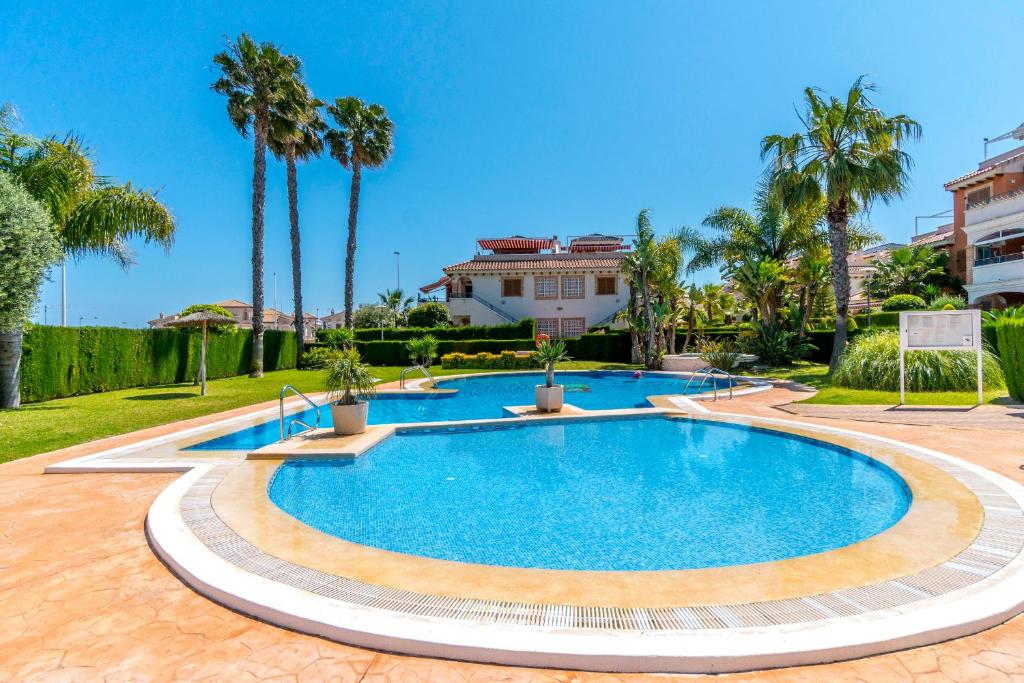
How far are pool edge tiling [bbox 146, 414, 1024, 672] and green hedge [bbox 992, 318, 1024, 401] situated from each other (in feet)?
31.7

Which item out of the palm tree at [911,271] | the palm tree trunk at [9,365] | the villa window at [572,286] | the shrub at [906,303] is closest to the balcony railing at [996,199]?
the palm tree at [911,271]

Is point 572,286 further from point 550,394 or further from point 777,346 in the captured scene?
point 550,394

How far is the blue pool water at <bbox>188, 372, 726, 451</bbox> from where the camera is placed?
1040cm

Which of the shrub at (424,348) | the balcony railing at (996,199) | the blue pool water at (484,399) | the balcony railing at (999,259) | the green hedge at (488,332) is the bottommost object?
the blue pool water at (484,399)

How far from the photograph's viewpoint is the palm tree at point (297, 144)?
22.1 m

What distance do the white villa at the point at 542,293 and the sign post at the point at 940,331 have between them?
24.4m

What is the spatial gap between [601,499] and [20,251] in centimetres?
1320

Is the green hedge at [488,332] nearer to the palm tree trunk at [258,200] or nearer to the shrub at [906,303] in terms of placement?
the palm tree trunk at [258,200]

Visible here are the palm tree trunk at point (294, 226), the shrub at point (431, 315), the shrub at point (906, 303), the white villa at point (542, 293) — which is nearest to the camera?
the shrub at point (906, 303)

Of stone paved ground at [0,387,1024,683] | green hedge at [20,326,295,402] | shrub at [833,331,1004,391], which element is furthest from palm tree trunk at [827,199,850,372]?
green hedge at [20,326,295,402]

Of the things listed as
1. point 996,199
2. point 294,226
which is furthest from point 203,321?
point 996,199

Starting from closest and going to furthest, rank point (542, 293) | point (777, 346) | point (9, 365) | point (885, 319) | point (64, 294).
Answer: point (9, 365) → point (777, 346) → point (885, 319) → point (64, 294) → point (542, 293)

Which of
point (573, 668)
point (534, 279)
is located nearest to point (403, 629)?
point (573, 668)

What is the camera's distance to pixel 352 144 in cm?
2925
